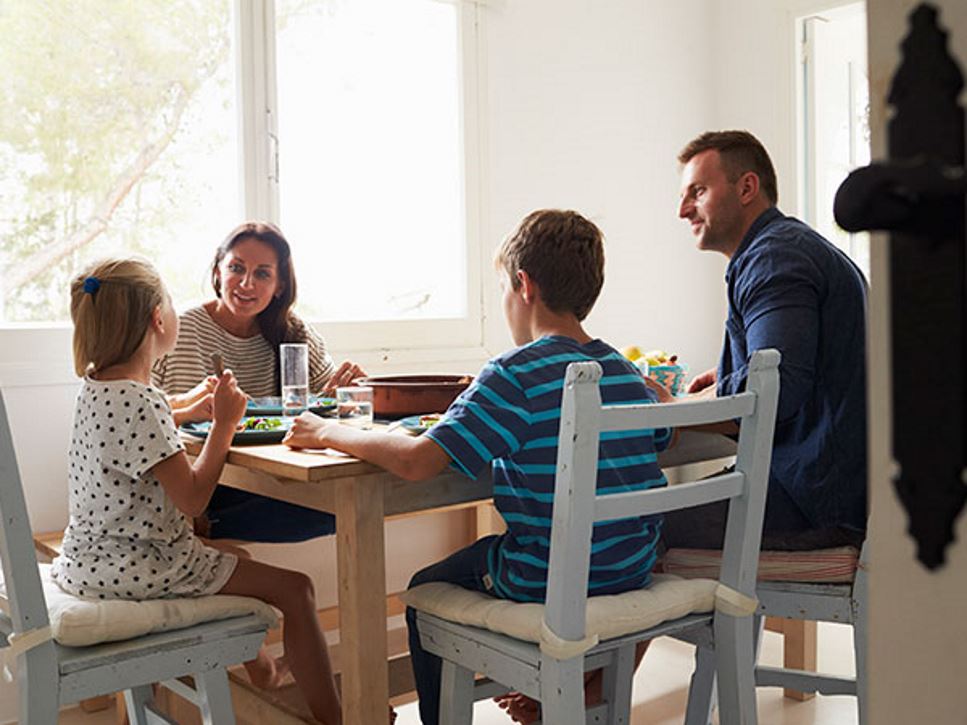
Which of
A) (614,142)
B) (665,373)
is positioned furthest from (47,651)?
(614,142)

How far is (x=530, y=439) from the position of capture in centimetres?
168

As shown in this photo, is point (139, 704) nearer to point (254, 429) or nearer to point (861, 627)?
point (254, 429)

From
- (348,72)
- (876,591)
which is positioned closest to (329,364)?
(348,72)

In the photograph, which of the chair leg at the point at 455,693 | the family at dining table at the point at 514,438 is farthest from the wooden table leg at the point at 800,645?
the chair leg at the point at 455,693

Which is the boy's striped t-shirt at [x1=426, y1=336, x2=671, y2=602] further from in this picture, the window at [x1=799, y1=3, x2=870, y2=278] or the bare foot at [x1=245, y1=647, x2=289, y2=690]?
the window at [x1=799, y1=3, x2=870, y2=278]

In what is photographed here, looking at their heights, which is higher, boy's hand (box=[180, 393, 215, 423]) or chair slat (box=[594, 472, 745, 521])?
boy's hand (box=[180, 393, 215, 423])

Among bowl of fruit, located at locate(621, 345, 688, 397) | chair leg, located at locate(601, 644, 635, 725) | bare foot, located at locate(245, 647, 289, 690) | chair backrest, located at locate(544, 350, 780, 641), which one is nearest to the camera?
chair backrest, located at locate(544, 350, 780, 641)

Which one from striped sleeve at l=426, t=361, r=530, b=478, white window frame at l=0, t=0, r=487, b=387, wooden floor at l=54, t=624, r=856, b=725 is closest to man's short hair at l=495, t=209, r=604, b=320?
striped sleeve at l=426, t=361, r=530, b=478

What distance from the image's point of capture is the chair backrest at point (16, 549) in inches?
62.0

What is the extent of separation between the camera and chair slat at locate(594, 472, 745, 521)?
5.07 ft

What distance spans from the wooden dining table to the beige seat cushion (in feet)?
1.88

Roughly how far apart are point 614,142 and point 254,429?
253 cm

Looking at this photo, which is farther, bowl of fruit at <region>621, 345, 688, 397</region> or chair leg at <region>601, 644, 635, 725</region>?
bowl of fruit at <region>621, 345, 688, 397</region>

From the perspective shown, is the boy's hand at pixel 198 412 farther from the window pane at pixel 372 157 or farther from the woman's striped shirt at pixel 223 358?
the window pane at pixel 372 157
